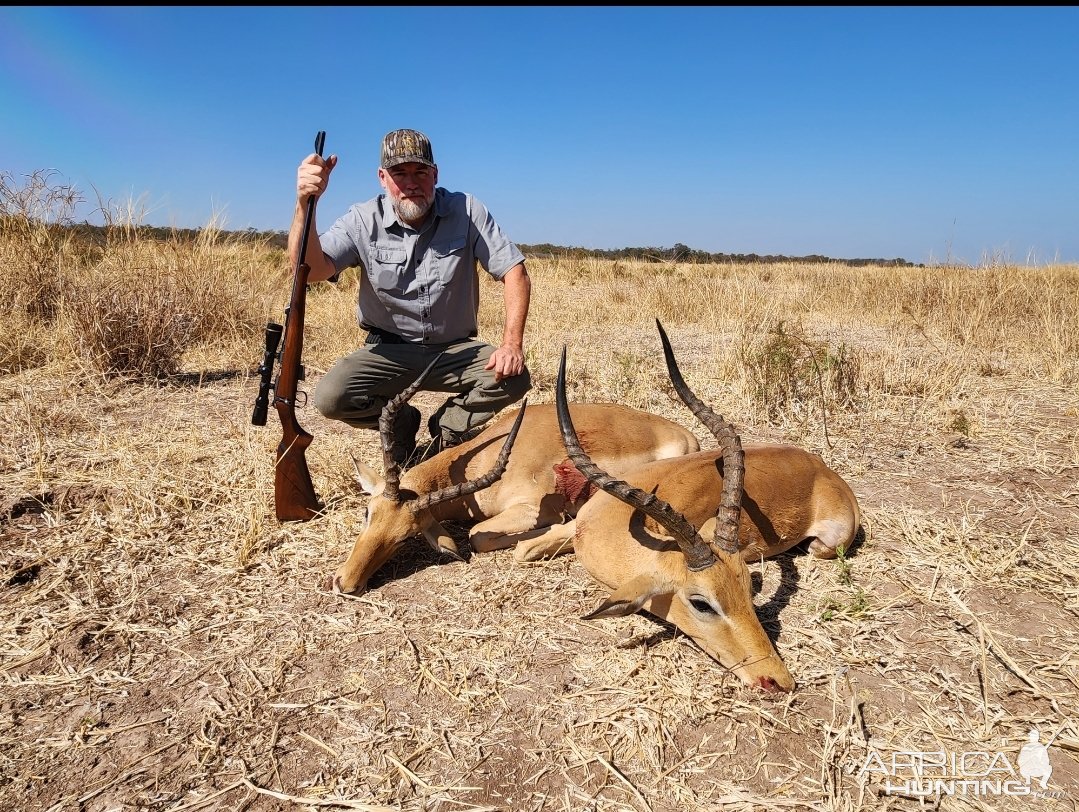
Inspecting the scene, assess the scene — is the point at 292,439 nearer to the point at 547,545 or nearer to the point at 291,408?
the point at 291,408

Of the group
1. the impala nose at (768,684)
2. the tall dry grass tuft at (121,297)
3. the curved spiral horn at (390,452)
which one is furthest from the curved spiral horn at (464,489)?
the tall dry grass tuft at (121,297)

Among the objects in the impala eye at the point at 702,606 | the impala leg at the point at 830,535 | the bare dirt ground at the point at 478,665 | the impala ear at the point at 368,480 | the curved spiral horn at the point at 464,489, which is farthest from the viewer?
the impala ear at the point at 368,480

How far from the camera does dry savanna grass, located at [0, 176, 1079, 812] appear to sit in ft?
7.64

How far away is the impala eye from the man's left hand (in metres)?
2.25

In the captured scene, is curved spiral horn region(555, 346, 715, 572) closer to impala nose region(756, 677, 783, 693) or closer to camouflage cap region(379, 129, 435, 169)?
impala nose region(756, 677, 783, 693)

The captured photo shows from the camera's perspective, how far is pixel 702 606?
2.89 metres

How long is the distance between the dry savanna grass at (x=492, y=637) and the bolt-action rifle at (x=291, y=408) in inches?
6.7

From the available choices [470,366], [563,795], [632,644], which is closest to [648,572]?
[632,644]

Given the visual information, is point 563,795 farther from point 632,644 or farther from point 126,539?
point 126,539

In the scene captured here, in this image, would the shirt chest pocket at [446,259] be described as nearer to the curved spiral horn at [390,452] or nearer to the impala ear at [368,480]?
the curved spiral horn at [390,452]

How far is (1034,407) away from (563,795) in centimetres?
657

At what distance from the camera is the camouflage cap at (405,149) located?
4652 millimetres

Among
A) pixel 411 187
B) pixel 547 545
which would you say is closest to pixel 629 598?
pixel 547 545

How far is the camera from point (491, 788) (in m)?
2.28
